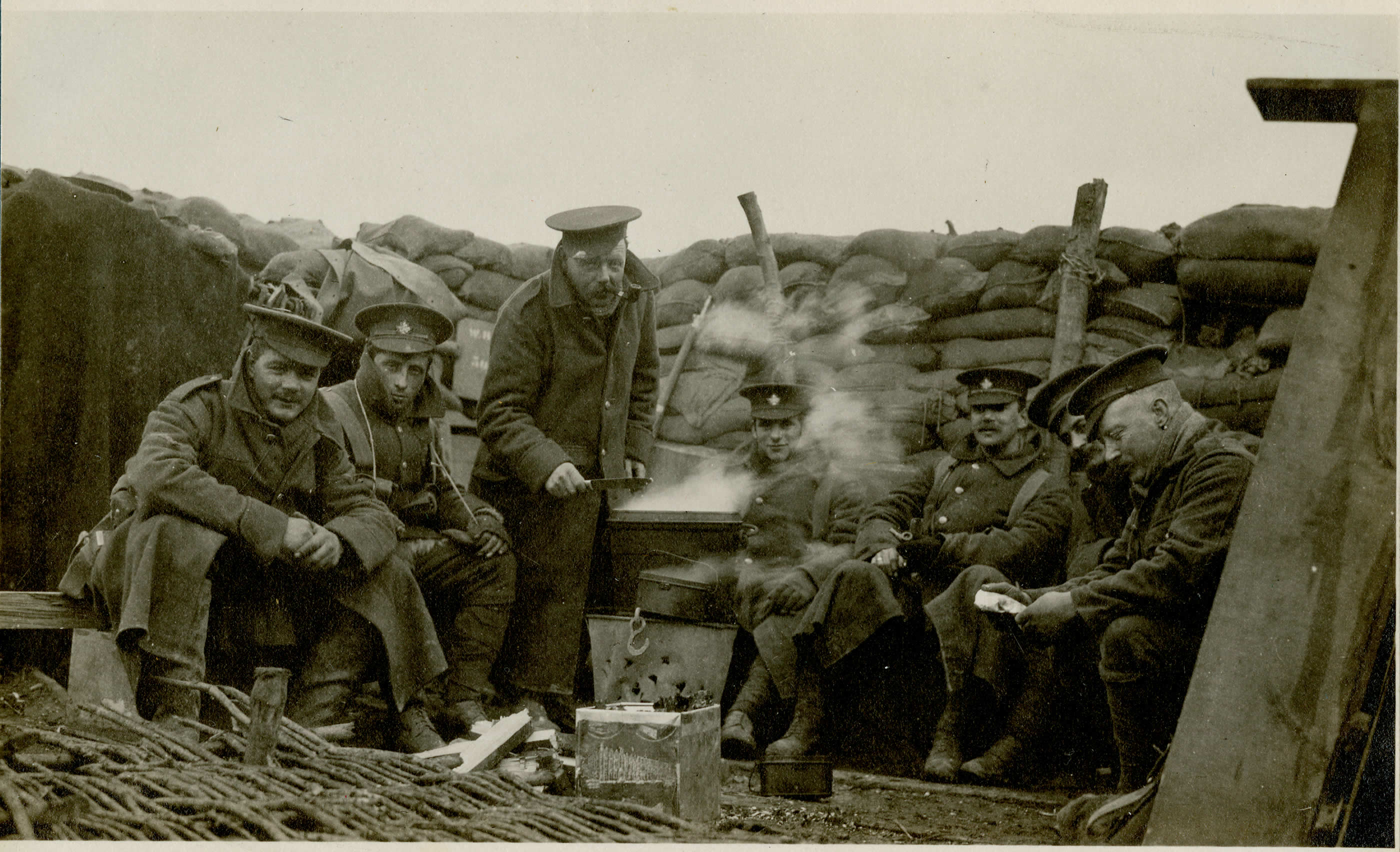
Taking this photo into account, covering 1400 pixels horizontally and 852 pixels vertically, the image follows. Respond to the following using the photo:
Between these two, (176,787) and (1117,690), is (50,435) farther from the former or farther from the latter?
(1117,690)

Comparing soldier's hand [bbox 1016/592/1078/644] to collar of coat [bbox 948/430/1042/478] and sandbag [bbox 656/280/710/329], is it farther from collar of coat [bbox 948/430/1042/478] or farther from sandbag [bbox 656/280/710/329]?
sandbag [bbox 656/280/710/329]

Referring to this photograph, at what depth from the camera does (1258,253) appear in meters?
4.92

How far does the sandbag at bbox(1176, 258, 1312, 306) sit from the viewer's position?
4.86 metres

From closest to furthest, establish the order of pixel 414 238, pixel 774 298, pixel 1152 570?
1. pixel 1152 570
2. pixel 414 238
3. pixel 774 298

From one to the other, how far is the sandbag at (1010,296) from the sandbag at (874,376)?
49 cm

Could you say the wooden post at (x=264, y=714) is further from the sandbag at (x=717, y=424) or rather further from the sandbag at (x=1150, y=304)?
the sandbag at (x=1150, y=304)

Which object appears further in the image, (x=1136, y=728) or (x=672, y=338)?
(x=672, y=338)

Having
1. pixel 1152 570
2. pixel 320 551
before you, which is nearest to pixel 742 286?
pixel 320 551

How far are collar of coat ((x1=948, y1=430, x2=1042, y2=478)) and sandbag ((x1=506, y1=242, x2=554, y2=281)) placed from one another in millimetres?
2529

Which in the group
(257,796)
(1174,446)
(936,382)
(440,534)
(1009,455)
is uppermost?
(936,382)

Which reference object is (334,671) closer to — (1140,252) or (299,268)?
(299,268)

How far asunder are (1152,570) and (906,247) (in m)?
2.75

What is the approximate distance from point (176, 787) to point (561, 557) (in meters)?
1.98

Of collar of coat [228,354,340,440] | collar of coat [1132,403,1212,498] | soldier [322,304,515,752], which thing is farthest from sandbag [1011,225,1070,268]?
collar of coat [228,354,340,440]
